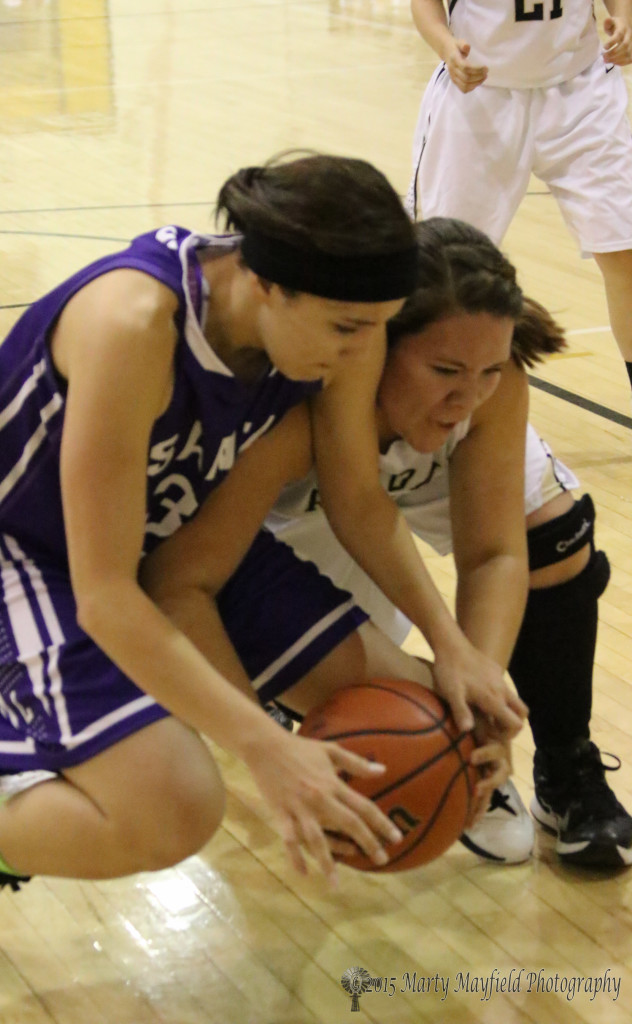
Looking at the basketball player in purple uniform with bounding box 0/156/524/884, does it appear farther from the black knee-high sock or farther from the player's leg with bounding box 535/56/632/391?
the player's leg with bounding box 535/56/632/391

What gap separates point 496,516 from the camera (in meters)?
2.05

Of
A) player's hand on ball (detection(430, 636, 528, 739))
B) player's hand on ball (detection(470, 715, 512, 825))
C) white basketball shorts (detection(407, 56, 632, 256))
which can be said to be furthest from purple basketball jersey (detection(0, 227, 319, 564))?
white basketball shorts (detection(407, 56, 632, 256))

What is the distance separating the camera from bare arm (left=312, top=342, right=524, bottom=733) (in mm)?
1894

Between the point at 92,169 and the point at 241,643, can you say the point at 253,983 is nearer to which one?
the point at 241,643

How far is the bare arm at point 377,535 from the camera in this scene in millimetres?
1894

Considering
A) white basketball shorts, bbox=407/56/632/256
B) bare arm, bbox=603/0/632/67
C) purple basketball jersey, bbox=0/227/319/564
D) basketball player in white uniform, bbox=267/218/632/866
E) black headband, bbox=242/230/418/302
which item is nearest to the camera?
black headband, bbox=242/230/418/302

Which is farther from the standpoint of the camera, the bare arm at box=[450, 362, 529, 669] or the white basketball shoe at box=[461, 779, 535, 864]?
the white basketball shoe at box=[461, 779, 535, 864]

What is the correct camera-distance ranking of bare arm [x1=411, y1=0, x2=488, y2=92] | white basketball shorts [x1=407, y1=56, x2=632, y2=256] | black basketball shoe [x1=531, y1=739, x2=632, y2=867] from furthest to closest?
white basketball shorts [x1=407, y1=56, x2=632, y2=256] → bare arm [x1=411, y1=0, x2=488, y2=92] → black basketball shoe [x1=531, y1=739, x2=632, y2=867]

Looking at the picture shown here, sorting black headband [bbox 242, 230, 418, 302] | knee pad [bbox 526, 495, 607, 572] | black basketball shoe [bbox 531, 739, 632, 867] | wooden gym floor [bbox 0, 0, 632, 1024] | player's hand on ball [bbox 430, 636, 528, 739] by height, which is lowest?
wooden gym floor [bbox 0, 0, 632, 1024]

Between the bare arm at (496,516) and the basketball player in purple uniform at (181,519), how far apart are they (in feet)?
0.35

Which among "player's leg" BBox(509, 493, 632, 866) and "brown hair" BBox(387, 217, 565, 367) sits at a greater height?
"brown hair" BBox(387, 217, 565, 367)

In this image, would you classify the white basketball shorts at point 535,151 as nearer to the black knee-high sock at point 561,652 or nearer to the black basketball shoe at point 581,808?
the black knee-high sock at point 561,652

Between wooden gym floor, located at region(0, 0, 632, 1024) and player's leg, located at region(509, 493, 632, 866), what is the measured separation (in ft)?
0.21

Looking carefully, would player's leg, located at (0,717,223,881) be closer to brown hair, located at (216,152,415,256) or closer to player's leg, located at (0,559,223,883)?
player's leg, located at (0,559,223,883)
